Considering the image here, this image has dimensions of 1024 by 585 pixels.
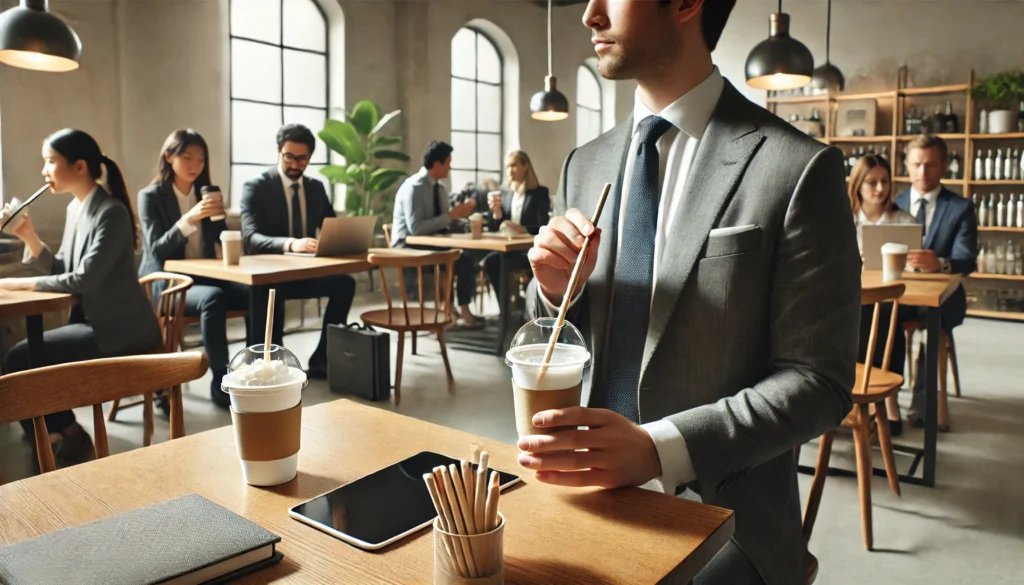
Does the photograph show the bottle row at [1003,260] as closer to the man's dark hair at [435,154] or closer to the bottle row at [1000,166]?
the bottle row at [1000,166]

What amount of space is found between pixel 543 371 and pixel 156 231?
4.02m

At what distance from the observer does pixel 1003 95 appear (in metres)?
7.27

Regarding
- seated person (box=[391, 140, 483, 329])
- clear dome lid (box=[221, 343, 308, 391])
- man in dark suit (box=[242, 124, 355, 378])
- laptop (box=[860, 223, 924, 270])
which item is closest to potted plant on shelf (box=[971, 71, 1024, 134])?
laptop (box=[860, 223, 924, 270])

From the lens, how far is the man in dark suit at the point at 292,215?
4758mm

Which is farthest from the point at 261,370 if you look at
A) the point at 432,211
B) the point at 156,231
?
the point at 432,211

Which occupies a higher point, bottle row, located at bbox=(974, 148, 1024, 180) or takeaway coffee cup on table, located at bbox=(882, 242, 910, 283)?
bottle row, located at bbox=(974, 148, 1024, 180)

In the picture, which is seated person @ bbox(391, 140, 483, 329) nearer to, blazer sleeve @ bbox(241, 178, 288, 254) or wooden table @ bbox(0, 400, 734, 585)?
blazer sleeve @ bbox(241, 178, 288, 254)

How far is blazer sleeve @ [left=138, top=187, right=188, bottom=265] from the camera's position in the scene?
427 centimetres

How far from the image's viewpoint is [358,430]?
4.11ft

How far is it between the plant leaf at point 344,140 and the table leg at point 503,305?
2872 millimetres

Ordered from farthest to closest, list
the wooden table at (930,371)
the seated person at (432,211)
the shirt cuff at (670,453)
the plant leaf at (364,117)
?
1. the plant leaf at (364,117)
2. the seated person at (432,211)
3. the wooden table at (930,371)
4. the shirt cuff at (670,453)

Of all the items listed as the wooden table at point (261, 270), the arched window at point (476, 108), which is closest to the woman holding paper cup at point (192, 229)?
the wooden table at point (261, 270)

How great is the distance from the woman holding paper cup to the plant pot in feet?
22.7

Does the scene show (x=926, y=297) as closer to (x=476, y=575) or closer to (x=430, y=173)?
(x=476, y=575)
